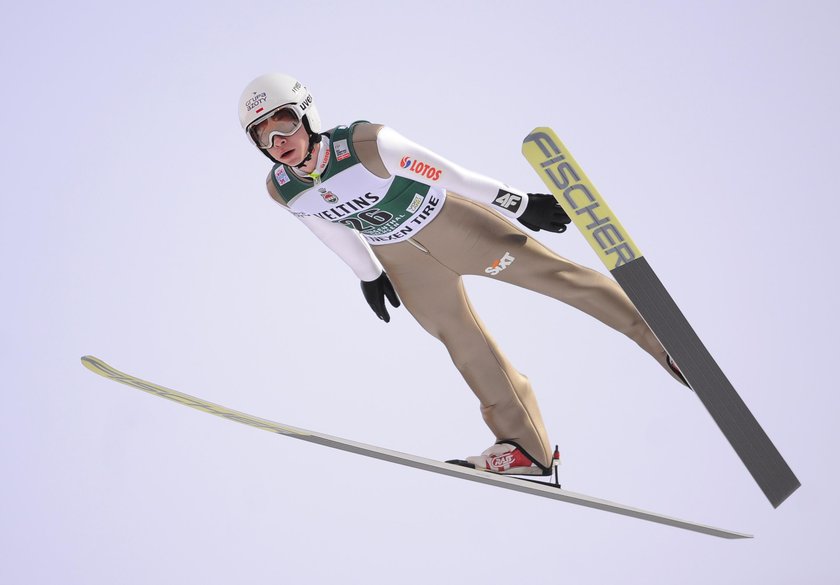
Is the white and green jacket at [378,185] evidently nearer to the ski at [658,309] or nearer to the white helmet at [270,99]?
the white helmet at [270,99]

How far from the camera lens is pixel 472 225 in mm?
3402

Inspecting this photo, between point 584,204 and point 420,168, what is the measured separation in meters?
0.58

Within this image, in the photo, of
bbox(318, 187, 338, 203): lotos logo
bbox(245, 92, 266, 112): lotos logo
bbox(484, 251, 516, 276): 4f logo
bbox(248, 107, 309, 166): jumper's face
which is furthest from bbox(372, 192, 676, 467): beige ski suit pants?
bbox(245, 92, 266, 112): lotos logo

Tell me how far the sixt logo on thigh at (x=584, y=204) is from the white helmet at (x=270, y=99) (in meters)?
0.77

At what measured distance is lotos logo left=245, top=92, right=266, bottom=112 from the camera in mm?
3113

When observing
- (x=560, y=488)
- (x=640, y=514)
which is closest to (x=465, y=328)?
(x=560, y=488)

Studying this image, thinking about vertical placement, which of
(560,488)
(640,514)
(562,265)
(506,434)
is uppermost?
(562,265)

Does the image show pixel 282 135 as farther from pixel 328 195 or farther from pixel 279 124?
pixel 328 195

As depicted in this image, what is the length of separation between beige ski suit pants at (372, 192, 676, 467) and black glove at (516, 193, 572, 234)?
0.18 meters

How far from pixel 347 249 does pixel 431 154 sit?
0.53 metres

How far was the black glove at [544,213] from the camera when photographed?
10.7 feet

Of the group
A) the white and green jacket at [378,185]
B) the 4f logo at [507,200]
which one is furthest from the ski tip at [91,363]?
the 4f logo at [507,200]

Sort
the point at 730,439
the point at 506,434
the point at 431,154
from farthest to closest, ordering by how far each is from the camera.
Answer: the point at 506,434 < the point at 431,154 < the point at 730,439

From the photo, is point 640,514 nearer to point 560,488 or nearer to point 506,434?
point 560,488
